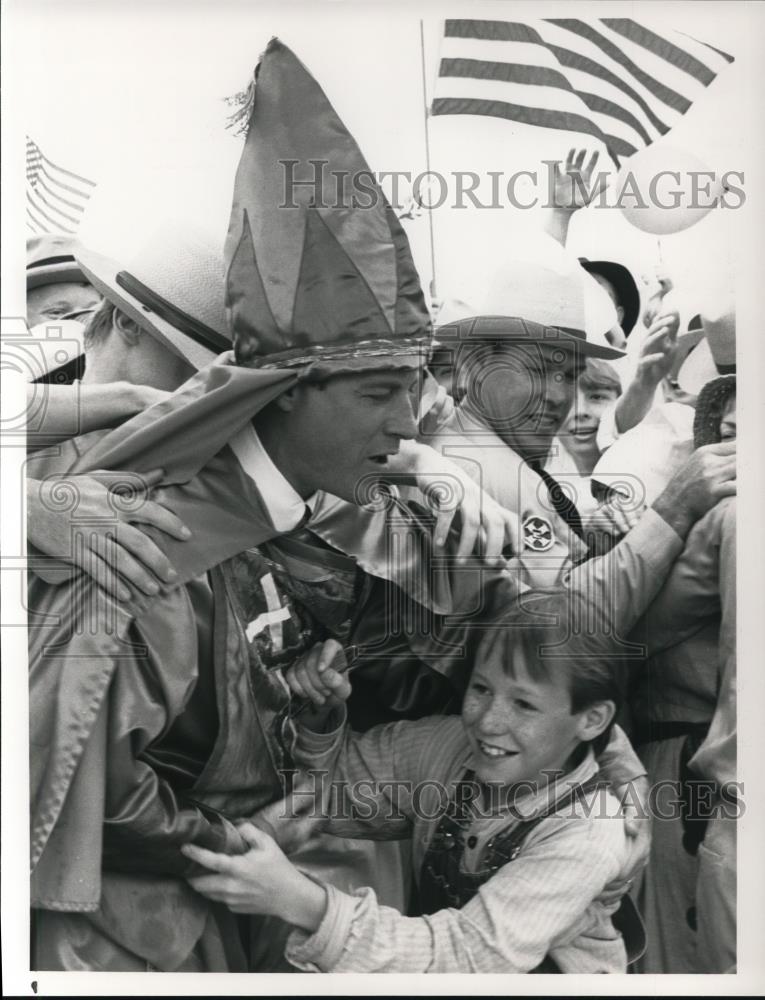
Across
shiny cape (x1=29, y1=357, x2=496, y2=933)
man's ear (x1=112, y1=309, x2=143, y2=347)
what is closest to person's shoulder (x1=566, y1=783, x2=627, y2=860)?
shiny cape (x1=29, y1=357, x2=496, y2=933)

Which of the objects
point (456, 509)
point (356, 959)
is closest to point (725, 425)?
point (456, 509)

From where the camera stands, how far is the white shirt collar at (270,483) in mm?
2447

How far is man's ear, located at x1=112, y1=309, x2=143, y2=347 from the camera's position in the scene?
2467mm

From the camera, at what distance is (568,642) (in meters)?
2.44

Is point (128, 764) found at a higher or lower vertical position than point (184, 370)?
lower

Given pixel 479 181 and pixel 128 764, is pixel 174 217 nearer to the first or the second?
pixel 479 181

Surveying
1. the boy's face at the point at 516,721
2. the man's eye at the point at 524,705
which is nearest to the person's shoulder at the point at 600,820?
the boy's face at the point at 516,721

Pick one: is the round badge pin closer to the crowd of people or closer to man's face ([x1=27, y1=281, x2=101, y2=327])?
the crowd of people

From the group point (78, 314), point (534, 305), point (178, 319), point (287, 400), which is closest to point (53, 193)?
point (78, 314)

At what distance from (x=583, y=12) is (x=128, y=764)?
208cm

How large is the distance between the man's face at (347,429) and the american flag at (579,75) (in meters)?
0.68

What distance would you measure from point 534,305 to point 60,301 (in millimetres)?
1140

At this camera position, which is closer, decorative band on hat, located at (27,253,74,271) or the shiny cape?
the shiny cape

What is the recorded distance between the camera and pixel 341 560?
2.46m
